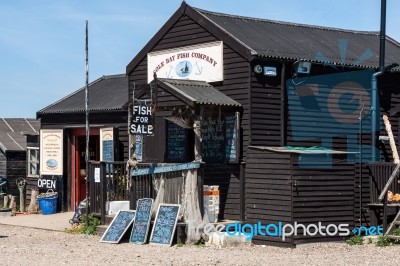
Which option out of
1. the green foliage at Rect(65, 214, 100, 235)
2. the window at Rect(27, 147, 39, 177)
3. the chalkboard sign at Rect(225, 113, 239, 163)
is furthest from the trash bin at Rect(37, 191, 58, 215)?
the chalkboard sign at Rect(225, 113, 239, 163)

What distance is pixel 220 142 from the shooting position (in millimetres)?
18234

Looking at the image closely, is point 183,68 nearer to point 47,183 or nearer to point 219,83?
point 219,83

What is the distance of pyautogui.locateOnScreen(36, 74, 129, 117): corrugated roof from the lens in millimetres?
23273

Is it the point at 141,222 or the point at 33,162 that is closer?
the point at 141,222

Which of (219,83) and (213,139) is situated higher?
(219,83)

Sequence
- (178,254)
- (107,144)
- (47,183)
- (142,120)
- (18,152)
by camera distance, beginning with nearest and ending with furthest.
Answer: (178,254)
(142,120)
(107,144)
(47,183)
(18,152)

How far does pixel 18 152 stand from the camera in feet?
90.6

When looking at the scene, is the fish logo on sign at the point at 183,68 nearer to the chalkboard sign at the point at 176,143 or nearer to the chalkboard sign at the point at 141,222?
the chalkboard sign at the point at 176,143

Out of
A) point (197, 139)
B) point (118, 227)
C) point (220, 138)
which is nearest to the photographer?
point (197, 139)

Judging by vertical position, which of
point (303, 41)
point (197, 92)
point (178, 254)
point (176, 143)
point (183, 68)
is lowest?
point (178, 254)

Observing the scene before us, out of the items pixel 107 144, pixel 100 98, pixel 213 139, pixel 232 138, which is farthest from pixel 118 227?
pixel 100 98

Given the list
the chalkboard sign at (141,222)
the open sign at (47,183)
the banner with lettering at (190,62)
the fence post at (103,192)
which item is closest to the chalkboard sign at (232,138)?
the banner with lettering at (190,62)

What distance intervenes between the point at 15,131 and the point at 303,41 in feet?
47.5

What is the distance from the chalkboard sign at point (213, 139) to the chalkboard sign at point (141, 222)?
2292 mm
